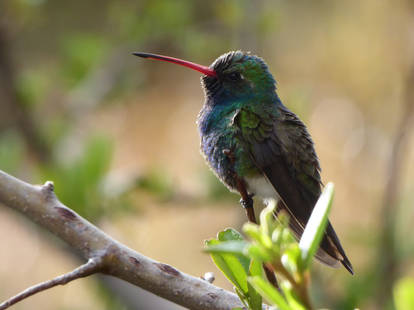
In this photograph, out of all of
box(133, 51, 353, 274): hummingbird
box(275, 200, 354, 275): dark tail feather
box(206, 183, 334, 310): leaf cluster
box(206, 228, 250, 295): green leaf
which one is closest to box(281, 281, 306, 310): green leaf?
box(206, 183, 334, 310): leaf cluster

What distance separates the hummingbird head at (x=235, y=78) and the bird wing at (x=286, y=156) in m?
0.13

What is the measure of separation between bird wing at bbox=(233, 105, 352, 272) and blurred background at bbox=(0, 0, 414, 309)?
1342 millimetres

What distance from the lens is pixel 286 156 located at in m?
1.87

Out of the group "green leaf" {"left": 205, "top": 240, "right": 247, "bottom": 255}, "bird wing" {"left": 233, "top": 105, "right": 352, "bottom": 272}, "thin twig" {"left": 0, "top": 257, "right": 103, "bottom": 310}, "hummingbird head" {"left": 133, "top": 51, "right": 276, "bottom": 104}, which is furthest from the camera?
"hummingbird head" {"left": 133, "top": 51, "right": 276, "bottom": 104}

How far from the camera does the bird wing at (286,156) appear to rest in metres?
1.79

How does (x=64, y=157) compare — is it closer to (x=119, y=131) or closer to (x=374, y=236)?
(x=374, y=236)

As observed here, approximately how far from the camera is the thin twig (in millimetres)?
944

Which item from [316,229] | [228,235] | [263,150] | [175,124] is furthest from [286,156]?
[175,124]

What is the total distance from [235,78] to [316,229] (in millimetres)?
1327

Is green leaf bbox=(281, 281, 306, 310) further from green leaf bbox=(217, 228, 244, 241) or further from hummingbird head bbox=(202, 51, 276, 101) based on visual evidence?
hummingbird head bbox=(202, 51, 276, 101)

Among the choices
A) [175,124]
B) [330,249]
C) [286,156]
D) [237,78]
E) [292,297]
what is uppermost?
[175,124]

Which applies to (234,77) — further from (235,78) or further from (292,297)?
(292,297)

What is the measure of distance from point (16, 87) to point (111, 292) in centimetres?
128

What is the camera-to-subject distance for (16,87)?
371cm
